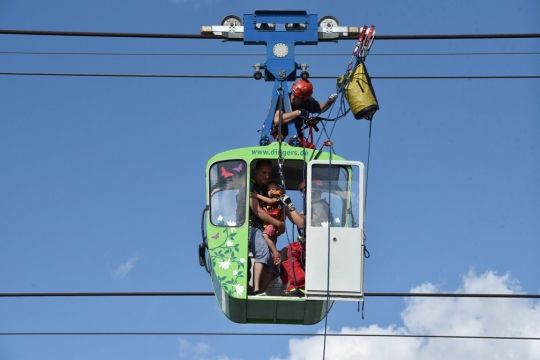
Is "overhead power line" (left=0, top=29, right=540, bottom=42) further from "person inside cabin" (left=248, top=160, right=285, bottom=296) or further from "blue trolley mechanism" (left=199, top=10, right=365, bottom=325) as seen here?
"person inside cabin" (left=248, top=160, right=285, bottom=296)

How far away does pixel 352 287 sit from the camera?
1642 cm

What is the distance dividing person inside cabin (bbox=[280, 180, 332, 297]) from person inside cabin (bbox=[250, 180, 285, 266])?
85mm

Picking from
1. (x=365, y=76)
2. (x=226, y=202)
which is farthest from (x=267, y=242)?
(x=365, y=76)

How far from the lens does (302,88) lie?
58.2ft

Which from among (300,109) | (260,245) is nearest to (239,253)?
(260,245)

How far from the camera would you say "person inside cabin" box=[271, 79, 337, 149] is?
57.9 feet

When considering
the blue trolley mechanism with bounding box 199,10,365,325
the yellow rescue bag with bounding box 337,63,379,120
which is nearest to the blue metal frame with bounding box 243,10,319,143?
the blue trolley mechanism with bounding box 199,10,365,325

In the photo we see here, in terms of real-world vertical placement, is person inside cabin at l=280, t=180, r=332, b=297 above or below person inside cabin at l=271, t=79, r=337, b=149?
below

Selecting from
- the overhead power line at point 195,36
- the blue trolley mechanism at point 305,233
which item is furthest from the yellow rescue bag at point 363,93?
the overhead power line at point 195,36

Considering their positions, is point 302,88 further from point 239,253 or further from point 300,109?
point 239,253

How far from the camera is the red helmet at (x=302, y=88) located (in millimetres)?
17750

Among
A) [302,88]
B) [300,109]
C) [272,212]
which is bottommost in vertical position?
[272,212]

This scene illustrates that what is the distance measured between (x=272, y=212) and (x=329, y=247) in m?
1.04

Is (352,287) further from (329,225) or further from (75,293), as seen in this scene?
(75,293)
